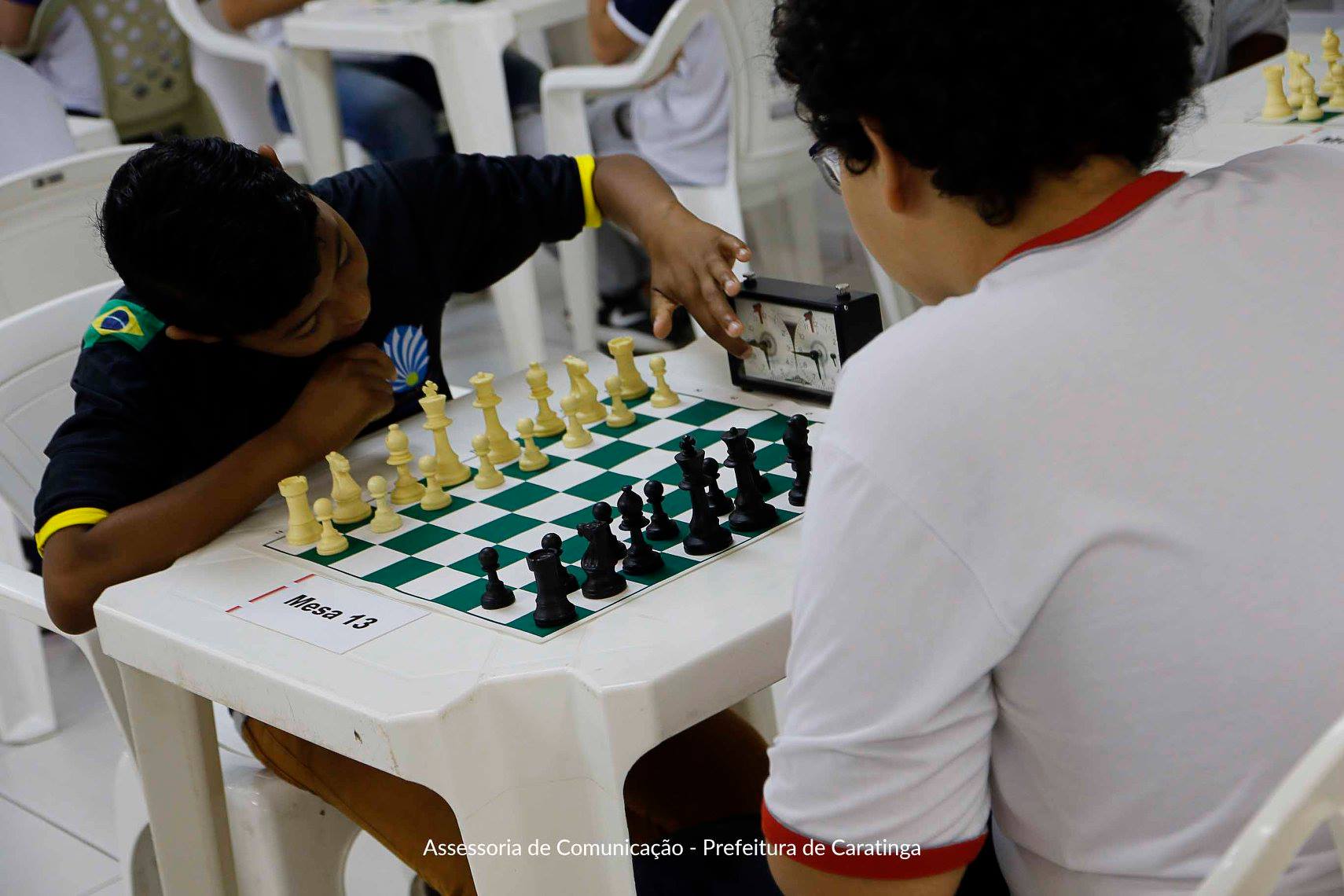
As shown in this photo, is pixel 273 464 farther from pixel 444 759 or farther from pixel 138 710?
pixel 444 759

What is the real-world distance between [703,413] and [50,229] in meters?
1.44

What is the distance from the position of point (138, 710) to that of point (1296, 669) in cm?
105

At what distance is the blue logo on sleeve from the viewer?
182cm

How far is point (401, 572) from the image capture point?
1.28 meters

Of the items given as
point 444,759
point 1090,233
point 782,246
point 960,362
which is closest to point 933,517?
point 960,362

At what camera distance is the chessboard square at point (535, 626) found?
1.10 meters

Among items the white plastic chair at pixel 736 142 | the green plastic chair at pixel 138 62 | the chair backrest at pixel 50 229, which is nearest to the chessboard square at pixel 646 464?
the chair backrest at pixel 50 229

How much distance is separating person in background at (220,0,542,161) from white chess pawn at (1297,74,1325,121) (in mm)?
2303

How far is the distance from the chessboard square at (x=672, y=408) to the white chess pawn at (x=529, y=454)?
0.47ft

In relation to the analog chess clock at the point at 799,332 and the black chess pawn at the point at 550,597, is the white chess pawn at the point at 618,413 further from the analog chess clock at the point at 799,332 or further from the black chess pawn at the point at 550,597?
the black chess pawn at the point at 550,597

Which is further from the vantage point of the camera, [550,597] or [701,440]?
[701,440]

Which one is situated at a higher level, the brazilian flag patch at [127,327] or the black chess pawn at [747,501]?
the brazilian flag patch at [127,327]

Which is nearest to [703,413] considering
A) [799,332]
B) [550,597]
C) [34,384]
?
[799,332]

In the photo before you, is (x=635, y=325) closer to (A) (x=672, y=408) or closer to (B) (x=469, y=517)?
(A) (x=672, y=408)
